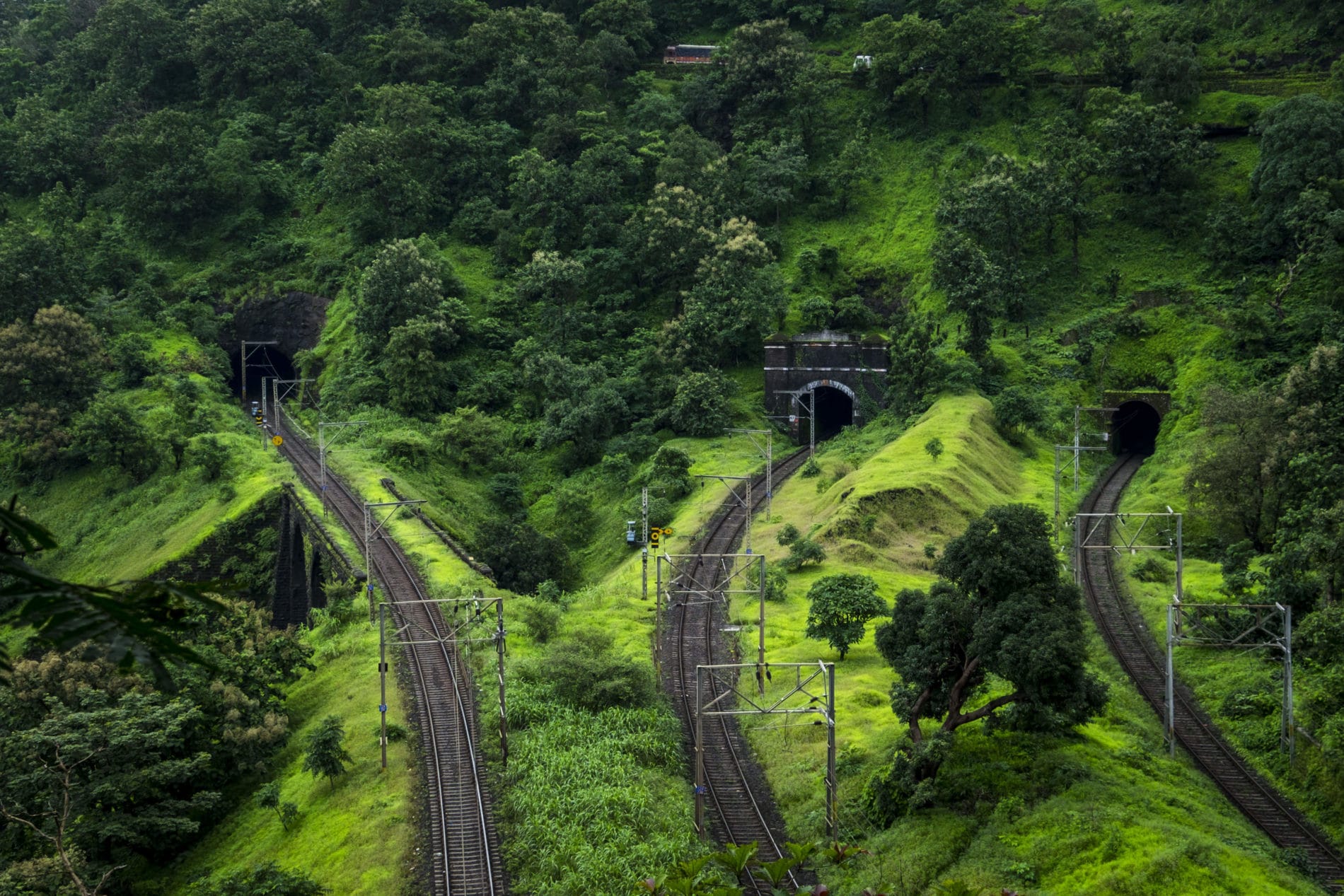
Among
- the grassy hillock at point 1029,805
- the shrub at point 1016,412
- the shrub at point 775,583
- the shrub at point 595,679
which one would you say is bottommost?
the grassy hillock at point 1029,805

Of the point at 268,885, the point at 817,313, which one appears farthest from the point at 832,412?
the point at 268,885

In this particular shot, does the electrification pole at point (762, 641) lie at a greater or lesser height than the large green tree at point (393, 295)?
lesser

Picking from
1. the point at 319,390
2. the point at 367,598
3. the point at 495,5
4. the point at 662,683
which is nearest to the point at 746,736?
the point at 662,683

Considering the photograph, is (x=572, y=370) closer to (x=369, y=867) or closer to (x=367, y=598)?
(x=367, y=598)

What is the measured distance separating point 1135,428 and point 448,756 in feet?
186

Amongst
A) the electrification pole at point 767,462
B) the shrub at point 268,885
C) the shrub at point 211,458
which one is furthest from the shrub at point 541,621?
the shrub at point 211,458

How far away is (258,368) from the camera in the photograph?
97.9 m

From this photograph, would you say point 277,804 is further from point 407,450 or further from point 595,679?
point 407,450

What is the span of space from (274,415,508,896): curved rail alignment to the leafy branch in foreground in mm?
27298

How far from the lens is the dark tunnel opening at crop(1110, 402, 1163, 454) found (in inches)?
3017

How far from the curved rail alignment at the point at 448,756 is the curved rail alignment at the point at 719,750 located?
656 cm

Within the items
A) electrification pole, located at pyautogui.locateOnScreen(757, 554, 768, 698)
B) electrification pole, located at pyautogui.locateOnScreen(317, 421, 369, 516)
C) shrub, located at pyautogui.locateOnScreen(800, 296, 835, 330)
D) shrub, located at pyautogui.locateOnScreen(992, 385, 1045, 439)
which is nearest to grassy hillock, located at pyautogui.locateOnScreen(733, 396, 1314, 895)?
electrification pole, located at pyautogui.locateOnScreen(757, 554, 768, 698)

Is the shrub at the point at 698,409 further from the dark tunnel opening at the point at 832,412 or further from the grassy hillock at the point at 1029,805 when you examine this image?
the grassy hillock at the point at 1029,805

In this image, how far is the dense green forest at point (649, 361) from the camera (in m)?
35.0
